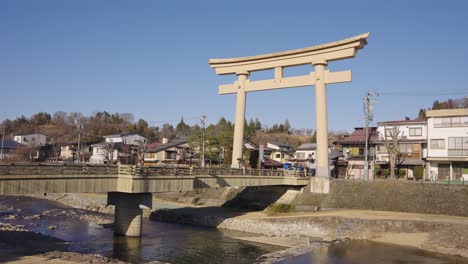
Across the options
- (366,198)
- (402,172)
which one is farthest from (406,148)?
(366,198)

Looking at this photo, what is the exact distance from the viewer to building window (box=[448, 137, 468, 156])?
4266 cm

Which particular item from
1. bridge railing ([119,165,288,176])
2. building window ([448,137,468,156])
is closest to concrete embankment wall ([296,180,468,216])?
bridge railing ([119,165,288,176])

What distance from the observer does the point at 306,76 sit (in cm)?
4075

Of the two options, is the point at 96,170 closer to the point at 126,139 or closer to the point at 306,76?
the point at 306,76

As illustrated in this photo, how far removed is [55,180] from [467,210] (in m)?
29.8

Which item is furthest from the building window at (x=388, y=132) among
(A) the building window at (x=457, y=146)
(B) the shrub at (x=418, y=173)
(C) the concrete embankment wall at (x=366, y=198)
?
(C) the concrete embankment wall at (x=366, y=198)

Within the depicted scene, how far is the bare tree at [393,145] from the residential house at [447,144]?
11.3 feet

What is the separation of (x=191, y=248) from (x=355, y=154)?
33.9 m

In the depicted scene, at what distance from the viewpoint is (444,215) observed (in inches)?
1271

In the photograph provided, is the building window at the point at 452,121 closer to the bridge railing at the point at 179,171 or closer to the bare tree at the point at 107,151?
the bridge railing at the point at 179,171

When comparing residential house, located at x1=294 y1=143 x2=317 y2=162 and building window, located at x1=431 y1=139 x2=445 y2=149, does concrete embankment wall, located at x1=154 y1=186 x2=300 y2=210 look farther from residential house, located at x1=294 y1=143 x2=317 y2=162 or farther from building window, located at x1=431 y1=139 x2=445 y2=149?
residential house, located at x1=294 y1=143 x2=317 y2=162

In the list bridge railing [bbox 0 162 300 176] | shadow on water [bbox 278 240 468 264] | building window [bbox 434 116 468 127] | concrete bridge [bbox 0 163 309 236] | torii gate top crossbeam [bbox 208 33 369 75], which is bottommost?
shadow on water [bbox 278 240 468 264]

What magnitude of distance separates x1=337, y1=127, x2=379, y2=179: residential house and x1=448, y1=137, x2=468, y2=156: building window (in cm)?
936

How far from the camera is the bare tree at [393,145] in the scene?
1727 inches
